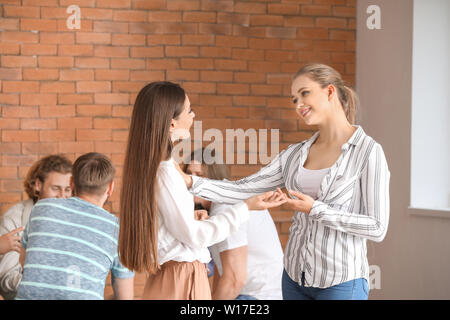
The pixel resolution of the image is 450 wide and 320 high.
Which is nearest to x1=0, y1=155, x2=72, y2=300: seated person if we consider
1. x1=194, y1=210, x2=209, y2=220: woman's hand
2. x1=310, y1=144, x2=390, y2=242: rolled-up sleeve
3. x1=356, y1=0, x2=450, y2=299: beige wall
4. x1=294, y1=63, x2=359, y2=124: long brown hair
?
x1=194, y1=210, x2=209, y2=220: woman's hand

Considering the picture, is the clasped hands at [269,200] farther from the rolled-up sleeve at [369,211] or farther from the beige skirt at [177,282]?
the beige skirt at [177,282]

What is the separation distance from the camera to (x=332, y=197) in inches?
72.3

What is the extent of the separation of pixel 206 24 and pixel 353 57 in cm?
117

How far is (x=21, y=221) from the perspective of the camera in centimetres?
305

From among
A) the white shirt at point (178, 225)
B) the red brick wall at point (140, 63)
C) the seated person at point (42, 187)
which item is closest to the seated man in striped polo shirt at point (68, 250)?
the white shirt at point (178, 225)

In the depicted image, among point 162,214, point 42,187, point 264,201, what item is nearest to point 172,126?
point 162,214

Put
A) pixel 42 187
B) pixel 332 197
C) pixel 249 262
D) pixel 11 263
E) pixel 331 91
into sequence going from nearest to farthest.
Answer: pixel 332 197 → pixel 331 91 → pixel 249 262 → pixel 11 263 → pixel 42 187

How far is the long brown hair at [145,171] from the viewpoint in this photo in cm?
172

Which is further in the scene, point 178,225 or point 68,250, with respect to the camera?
point 68,250

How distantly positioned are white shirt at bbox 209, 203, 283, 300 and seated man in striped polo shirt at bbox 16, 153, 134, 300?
1.78 ft

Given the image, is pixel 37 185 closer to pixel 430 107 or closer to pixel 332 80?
pixel 332 80

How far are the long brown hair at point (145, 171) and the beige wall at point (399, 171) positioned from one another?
6.57ft

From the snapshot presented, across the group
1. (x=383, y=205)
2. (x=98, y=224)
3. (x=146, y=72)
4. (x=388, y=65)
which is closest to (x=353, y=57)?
(x=388, y=65)
